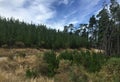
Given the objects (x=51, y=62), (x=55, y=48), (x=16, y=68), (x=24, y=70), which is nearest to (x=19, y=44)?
(x=55, y=48)

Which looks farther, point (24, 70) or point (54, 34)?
point (54, 34)

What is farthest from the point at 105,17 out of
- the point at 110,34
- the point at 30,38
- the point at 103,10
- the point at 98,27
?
the point at 30,38

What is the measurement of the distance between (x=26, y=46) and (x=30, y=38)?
8.60 ft

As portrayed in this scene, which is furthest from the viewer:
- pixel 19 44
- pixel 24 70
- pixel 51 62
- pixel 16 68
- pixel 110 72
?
pixel 19 44

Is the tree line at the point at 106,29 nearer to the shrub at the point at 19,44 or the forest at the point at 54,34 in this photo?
the forest at the point at 54,34

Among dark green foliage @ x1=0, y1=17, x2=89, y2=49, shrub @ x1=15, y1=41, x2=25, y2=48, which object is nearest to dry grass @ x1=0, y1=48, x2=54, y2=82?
dark green foliage @ x1=0, y1=17, x2=89, y2=49

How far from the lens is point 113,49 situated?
336ft

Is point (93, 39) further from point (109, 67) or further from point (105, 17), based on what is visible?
point (109, 67)

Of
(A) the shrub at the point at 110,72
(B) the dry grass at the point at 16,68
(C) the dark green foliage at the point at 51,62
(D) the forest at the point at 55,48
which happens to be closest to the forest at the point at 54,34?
(D) the forest at the point at 55,48

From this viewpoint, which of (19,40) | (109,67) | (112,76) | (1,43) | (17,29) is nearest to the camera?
(112,76)

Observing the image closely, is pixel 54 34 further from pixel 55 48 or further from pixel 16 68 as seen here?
pixel 16 68

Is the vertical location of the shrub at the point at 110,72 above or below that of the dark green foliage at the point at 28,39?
below

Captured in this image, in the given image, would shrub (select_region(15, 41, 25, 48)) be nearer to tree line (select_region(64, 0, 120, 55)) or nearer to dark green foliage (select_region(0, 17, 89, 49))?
dark green foliage (select_region(0, 17, 89, 49))

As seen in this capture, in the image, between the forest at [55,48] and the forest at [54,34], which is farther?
the forest at [54,34]
